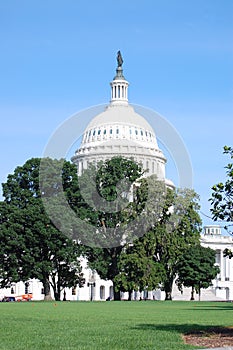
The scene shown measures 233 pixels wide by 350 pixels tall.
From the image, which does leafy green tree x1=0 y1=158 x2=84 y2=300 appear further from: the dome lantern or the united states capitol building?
the dome lantern

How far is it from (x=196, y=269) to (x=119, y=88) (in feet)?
287

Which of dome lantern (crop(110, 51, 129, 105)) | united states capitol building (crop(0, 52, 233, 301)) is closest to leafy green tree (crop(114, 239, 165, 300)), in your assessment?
united states capitol building (crop(0, 52, 233, 301))

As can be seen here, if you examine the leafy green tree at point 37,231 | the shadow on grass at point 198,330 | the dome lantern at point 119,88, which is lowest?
the shadow on grass at point 198,330

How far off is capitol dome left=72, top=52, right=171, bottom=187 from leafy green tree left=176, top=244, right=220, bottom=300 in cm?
4638

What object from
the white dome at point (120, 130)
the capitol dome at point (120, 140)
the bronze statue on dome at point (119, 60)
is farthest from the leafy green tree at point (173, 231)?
the bronze statue on dome at point (119, 60)

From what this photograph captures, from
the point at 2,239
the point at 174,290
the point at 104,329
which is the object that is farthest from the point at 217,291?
the point at 104,329

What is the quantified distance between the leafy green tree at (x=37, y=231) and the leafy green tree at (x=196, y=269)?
17486 mm

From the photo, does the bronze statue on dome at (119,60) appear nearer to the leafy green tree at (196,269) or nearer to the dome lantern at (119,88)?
the dome lantern at (119,88)

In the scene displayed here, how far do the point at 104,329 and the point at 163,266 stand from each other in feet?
165

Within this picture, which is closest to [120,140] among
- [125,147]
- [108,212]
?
[125,147]

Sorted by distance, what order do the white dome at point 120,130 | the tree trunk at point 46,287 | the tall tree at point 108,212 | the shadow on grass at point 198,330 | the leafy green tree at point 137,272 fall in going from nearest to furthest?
the shadow on grass at point 198,330
the tree trunk at point 46,287
the leafy green tree at point 137,272
the tall tree at point 108,212
the white dome at point 120,130

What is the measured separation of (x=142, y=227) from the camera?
71.8 metres

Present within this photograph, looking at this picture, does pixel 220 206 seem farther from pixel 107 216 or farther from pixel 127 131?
pixel 127 131

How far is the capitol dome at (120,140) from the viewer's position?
14200 centimetres
